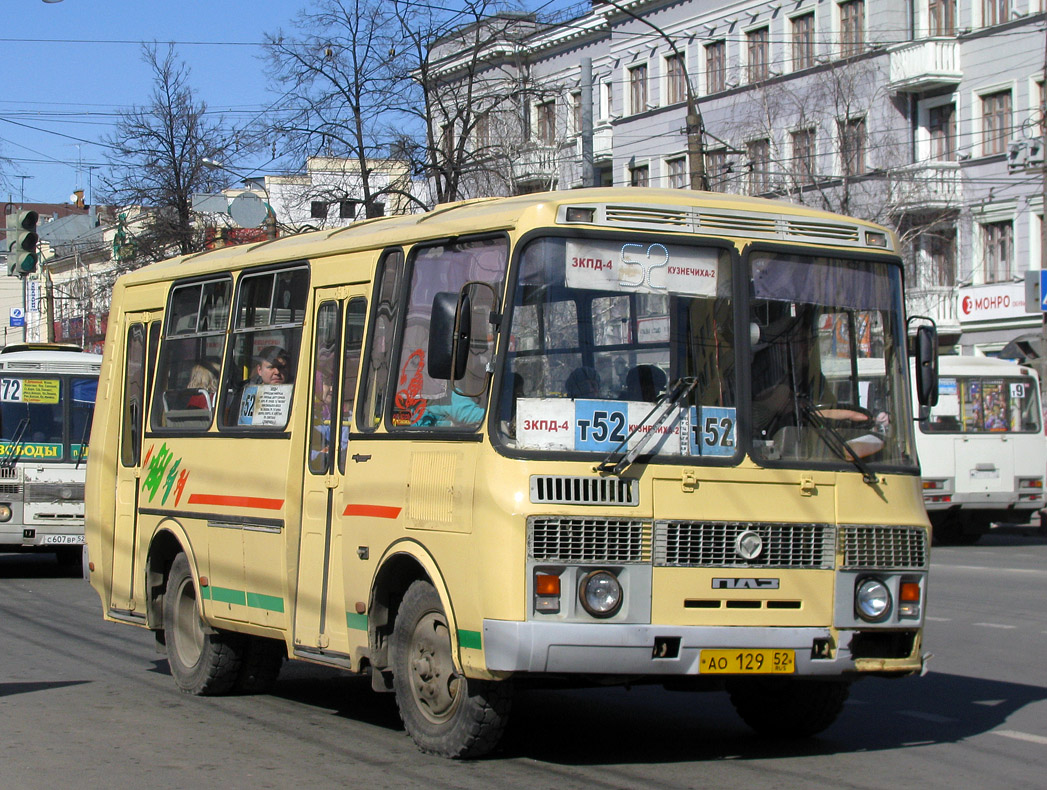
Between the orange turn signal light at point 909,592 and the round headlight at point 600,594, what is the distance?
158cm

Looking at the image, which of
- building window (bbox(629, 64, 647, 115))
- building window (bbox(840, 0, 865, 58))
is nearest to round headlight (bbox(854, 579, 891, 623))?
building window (bbox(840, 0, 865, 58))

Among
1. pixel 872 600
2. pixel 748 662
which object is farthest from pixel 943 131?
pixel 748 662

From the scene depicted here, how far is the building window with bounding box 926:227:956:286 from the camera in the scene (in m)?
41.9

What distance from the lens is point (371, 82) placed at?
35.8m

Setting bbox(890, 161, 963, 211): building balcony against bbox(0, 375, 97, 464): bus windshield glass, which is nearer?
bbox(0, 375, 97, 464): bus windshield glass

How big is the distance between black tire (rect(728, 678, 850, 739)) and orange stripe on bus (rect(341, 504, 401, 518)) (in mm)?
2049

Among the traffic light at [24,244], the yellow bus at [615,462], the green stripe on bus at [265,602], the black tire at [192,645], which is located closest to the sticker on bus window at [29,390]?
the traffic light at [24,244]

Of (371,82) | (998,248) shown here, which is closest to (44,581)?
(371,82)

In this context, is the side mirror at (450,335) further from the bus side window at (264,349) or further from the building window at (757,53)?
the building window at (757,53)

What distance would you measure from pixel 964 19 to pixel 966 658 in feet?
Result: 108

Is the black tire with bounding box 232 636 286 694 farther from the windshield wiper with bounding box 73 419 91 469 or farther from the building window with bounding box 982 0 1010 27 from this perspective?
the building window with bounding box 982 0 1010 27

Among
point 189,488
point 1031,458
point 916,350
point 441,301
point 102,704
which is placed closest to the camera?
point 441,301

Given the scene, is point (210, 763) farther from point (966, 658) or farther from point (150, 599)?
point (966, 658)

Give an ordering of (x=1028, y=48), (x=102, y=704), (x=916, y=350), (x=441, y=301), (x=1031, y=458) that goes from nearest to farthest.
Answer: (x=441, y=301) < (x=916, y=350) < (x=102, y=704) < (x=1031, y=458) < (x=1028, y=48)
